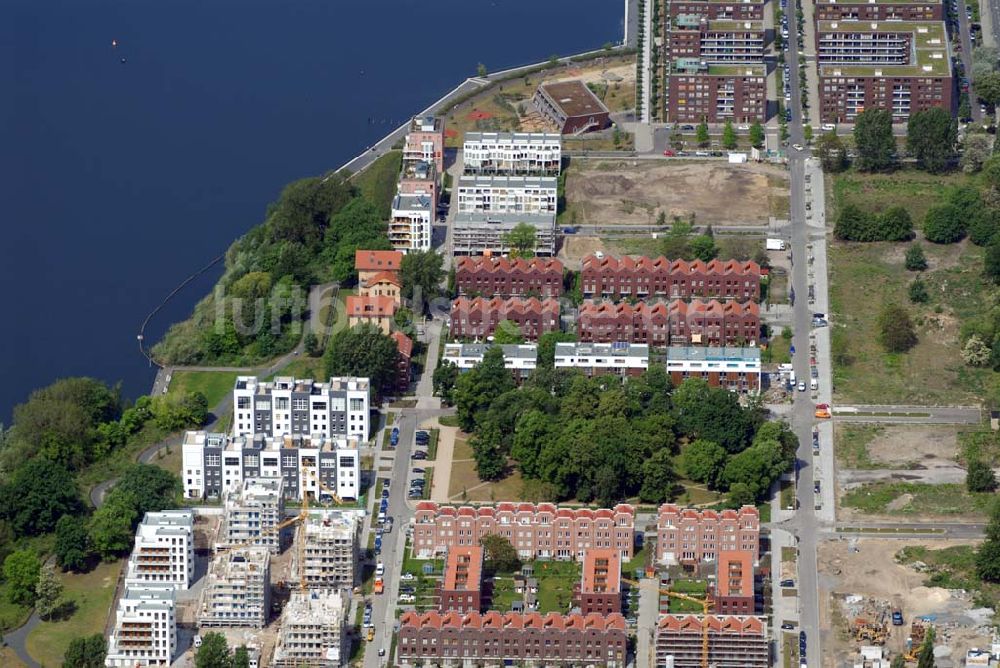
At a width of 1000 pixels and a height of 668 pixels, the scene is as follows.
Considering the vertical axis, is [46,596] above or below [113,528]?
below

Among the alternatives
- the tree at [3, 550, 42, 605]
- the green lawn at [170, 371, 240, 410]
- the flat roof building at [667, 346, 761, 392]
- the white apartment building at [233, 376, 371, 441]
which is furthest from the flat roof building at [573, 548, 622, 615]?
the green lawn at [170, 371, 240, 410]

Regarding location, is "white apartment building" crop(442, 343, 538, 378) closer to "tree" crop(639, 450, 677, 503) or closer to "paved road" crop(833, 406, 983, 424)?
"tree" crop(639, 450, 677, 503)

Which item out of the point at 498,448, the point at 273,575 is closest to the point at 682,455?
the point at 498,448

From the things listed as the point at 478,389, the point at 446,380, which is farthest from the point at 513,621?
the point at 446,380

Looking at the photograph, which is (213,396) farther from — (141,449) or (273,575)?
(273,575)

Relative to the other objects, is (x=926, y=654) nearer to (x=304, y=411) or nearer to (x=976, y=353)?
(x=976, y=353)
